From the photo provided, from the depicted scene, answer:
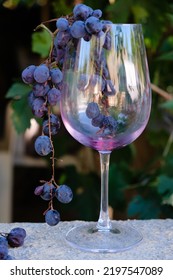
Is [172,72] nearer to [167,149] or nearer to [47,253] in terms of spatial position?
[167,149]

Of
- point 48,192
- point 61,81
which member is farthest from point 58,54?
point 48,192

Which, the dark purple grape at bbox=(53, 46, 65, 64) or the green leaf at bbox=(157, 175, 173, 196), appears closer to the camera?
the dark purple grape at bbox=(53, 46, 65, 64)

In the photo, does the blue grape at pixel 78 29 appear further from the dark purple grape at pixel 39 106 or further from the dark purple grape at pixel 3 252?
the dark purple grape at pixel 3 252

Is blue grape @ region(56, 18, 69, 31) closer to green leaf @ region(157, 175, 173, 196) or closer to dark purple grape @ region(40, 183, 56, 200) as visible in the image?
dark purple grape @ region(40, 183, 56, 200)

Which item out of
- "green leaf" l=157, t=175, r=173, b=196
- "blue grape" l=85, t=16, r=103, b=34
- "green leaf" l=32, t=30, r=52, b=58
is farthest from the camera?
"green leaf" l=32, t=30, r=52, b=58

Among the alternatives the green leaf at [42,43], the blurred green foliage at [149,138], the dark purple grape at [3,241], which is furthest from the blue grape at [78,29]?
the green leaf at [42,43]

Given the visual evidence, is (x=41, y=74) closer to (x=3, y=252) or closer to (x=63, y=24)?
(x=63, y=24)

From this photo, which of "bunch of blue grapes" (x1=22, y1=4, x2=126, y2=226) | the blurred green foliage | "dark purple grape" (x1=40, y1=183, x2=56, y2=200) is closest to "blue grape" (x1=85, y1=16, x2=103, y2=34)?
"bunch of blue grapes" (x1=22, y1=4, x2=126, y2=226)

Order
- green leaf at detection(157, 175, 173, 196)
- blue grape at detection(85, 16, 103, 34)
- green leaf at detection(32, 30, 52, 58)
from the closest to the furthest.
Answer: blue grape at detection(85, 16, 103, 34)
green leaf at detection(157, 175, 173, 196)
green leaf at detection(32, 30, 52, 58)
